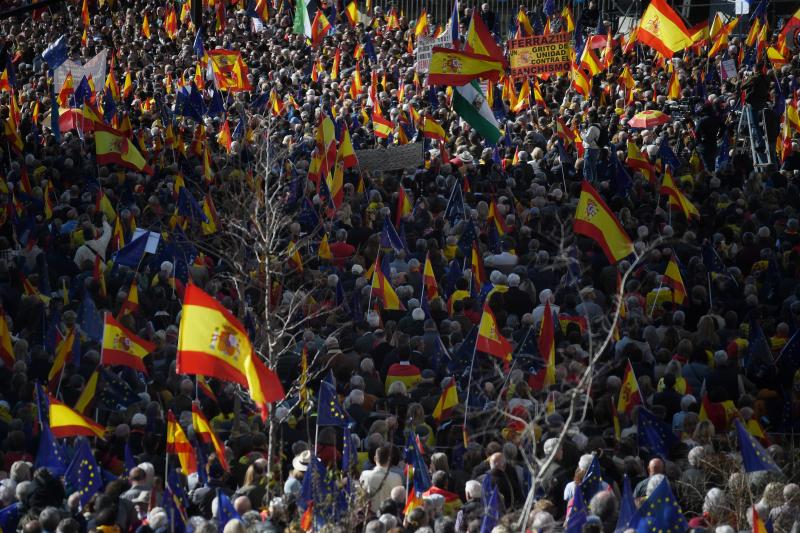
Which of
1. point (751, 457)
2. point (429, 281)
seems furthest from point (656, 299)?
point (751, 457)

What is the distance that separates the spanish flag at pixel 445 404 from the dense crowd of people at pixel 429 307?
3 cm

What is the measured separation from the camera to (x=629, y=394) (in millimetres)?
13125

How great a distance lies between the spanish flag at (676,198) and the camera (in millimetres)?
19453

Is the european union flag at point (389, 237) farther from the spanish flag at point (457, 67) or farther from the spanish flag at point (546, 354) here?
the spanish flag at point (546, 354)

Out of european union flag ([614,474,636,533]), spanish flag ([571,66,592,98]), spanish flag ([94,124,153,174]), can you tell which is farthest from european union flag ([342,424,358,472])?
spanish flag ([571,66,592,98])

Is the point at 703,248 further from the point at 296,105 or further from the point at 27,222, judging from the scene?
the point at 296,105

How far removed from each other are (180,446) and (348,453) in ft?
4.23

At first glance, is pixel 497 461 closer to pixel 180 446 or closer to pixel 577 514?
pixel 577 514

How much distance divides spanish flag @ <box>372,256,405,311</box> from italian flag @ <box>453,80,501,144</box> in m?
5.23

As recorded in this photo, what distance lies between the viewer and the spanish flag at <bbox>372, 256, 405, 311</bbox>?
16342 mm

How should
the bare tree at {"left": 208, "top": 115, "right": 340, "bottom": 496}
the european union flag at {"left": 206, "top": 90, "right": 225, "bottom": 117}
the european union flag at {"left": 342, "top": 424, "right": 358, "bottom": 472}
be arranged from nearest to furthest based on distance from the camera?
1. the european union flag at {"left": 342, "top": 424, "right": 358, "bottom": 472}
2. the bare tree at {"left": 208, "top": 115, "right": 340, "bottom": 496}
3. the european union flag at {"left": 206, "top": 90, "right": 225, "bottom": 117}

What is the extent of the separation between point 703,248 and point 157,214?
23.8 ft

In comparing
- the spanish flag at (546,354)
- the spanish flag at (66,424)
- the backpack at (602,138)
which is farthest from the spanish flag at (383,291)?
the backpack at (602,138)

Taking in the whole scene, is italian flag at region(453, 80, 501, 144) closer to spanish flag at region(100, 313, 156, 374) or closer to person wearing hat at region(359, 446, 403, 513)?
spanish flag at region(100, 313, 156, 374)
